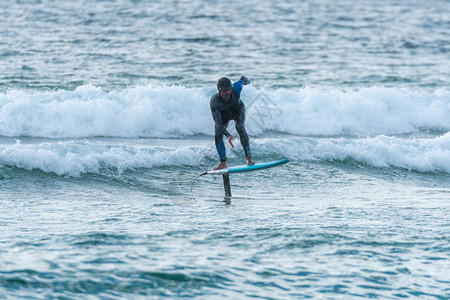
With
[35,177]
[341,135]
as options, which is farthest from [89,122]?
[341,135]

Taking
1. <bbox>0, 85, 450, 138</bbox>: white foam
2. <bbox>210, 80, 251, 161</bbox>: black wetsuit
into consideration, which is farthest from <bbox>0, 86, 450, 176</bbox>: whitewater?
<bbox>210, 80, 251, 161</bbox>: black wetsuit

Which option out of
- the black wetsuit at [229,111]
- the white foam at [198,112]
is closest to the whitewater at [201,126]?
the white foam at [198,112]

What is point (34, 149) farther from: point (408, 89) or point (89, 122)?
point (408, 89)

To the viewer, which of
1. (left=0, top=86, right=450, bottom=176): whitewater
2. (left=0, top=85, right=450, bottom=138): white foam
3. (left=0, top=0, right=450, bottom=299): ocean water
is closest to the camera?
(left=0, top=0, right=450, bottom=299): ocean water

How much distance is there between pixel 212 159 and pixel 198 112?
3.54m

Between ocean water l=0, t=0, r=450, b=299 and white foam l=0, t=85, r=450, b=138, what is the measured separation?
0.06 meters

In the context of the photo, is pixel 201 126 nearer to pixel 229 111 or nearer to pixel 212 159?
pixel 212 159

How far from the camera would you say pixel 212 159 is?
16.2 m

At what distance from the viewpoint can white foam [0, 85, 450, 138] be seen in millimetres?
18109

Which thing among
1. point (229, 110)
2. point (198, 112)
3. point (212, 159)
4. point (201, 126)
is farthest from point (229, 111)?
point (198, 112)

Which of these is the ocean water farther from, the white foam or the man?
the man

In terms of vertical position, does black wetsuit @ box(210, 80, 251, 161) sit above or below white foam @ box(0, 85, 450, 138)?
above

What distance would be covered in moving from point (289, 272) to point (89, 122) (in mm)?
11069

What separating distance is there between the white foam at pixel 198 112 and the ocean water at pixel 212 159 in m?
0.06
